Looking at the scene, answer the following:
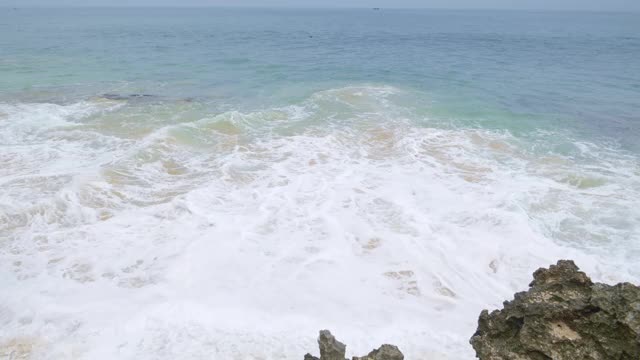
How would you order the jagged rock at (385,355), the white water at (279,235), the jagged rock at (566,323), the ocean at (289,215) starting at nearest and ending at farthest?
the jagged rock at (566,323), the jagged rock at (385,355), the white water at (279,235), the ocean at (289,215)

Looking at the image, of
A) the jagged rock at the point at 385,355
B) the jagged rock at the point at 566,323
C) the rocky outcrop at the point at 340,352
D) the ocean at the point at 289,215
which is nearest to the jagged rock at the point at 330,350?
the rocky outcrop at the point at 340,352

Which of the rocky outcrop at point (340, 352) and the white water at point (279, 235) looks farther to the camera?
the white water at point (279, 235)

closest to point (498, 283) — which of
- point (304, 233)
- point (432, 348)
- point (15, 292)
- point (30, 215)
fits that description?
point (432, 348)

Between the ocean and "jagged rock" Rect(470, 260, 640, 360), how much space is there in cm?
218

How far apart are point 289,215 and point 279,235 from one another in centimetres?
84

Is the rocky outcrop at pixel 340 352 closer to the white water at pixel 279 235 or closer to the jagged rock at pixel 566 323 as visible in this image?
the jagged rock at pixel 566 323

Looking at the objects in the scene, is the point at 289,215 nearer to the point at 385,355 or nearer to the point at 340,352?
the point at 340,352

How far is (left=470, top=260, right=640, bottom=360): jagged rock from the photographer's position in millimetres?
3707

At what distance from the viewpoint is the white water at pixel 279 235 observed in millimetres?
6520

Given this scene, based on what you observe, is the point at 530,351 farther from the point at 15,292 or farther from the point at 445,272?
the point at 15,292

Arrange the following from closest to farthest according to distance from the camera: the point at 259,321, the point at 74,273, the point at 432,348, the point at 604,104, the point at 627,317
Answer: the point at 627,317
the point at 432,348
the point at 259,321
the point at 74,273
the point at 604,104

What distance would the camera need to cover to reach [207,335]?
6.34 metres

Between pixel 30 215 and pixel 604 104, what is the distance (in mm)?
20977

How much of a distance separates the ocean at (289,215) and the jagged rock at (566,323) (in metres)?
2.18
